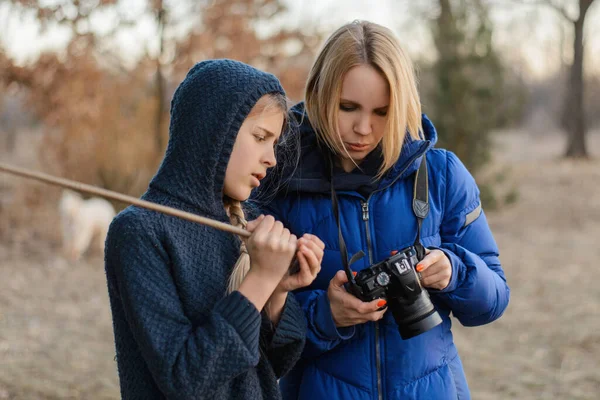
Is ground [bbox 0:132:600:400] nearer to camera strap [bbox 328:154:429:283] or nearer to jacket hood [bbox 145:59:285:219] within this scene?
camera strap [bbox 328:154:429:283]

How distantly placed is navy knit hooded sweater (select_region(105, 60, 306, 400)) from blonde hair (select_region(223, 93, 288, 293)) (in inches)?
0.9

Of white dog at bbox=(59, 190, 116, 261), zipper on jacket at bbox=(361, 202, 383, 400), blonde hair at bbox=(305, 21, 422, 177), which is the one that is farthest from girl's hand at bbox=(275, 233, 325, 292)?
white dog at bbox=(59, 190, 116, 261)

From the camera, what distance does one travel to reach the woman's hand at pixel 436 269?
1780mm

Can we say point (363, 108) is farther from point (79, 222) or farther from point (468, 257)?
point (79, 222)

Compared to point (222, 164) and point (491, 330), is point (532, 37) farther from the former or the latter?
point (222, 164)

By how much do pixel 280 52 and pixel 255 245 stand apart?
29.2ft

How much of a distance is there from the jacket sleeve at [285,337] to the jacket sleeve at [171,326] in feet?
0.76

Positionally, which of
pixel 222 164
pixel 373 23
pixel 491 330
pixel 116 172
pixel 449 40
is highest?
pixel 449 40

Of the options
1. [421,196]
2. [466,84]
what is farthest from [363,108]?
[466,84]

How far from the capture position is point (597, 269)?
805 cm

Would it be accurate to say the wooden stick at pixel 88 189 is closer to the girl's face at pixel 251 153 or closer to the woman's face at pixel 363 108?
the girl's face at pixel 251 153

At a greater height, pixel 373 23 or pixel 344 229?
pixel 373 23

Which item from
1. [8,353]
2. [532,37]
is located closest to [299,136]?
[8,353]

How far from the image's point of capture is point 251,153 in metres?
1.64
